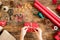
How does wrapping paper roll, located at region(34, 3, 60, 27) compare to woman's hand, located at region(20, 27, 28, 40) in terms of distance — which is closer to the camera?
woman's hand, located at region(20, 27, 28, 40)

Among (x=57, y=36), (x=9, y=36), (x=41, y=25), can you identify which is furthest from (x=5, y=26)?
(x=57, y=36)

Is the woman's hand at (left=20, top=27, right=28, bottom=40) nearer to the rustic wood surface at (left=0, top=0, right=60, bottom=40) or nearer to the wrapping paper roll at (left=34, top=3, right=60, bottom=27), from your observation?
the rustic wood surface at (left=0, top=0, right=60, bottom=40)

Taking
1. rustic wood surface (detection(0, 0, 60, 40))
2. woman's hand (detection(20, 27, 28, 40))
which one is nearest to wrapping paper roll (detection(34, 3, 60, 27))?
rustic wood surface (detection(0, 0, 60, 40))

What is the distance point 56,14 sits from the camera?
1.29m

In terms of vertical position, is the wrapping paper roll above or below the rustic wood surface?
above

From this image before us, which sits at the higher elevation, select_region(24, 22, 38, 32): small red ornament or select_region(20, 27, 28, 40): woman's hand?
select_region(24, 22, 38, 32): small red ornament

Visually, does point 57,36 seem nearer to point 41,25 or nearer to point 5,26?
point 41,25

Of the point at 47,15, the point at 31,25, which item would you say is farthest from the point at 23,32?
the point at 47,15

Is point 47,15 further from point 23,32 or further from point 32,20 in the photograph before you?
point 23,32

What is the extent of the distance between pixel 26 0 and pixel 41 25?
257 mm

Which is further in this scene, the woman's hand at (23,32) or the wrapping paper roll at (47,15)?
the wrapping paper roll at (47,15)

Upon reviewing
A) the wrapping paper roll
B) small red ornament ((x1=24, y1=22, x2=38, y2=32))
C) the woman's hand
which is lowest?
the woman's hand

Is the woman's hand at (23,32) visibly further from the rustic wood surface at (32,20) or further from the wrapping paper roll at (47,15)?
the wrapping paper roll at (47,15)

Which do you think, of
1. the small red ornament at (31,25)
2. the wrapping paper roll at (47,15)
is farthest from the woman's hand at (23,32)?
the wrapping paper roll at (47,15)
